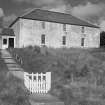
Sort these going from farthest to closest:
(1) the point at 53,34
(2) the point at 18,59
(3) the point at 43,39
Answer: (1) the point at 53,34 → (3) the point at 43,39 → (2) the point at 18,59

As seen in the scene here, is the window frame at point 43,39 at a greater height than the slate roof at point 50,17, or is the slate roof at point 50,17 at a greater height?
the slate roof at point 50,17

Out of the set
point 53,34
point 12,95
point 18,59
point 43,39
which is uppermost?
point 53,34

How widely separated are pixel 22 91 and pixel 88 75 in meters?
5.07

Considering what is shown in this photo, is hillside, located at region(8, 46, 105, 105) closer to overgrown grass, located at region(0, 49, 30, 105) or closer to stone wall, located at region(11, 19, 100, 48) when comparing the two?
overgrown grass, located at region(0, 49, 30, 105)

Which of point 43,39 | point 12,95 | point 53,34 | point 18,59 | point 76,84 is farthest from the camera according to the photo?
point 53,34

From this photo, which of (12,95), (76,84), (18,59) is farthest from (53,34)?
(12,95)

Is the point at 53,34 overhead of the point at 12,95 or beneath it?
overhead

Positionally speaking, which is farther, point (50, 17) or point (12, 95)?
point (50, 17)

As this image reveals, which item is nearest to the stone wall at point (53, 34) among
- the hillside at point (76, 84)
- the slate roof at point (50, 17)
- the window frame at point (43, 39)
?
the window frame at point (43, 39)

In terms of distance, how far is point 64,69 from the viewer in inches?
456

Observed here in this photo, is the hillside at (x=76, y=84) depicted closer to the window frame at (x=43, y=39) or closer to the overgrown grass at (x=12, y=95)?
the overgrown grass at (x=12, y=95)

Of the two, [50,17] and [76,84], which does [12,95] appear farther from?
[50,17]

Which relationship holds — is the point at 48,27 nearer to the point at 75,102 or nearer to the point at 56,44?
the point at 56,44

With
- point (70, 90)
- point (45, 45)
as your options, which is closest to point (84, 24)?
point (45, 45)
